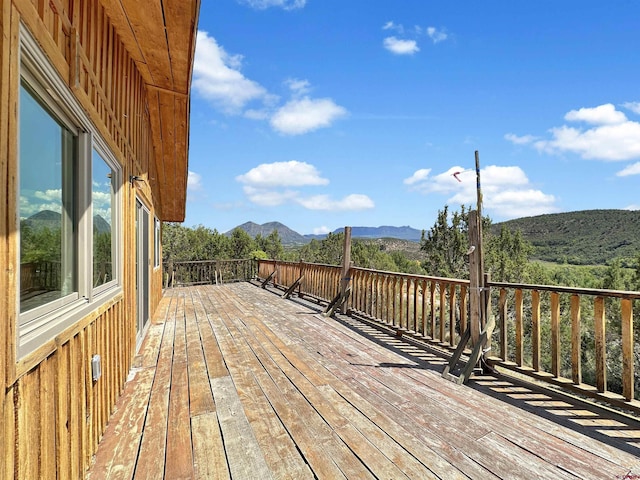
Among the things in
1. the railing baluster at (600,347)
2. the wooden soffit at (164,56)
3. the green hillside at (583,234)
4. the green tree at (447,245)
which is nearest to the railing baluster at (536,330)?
the railing baluster at (600,347)

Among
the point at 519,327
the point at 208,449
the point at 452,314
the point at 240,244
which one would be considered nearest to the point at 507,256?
the point at 452,314

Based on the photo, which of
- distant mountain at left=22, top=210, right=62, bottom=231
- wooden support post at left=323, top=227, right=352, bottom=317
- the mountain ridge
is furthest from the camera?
the mountain ridge

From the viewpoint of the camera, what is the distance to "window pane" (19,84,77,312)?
1.27 meters

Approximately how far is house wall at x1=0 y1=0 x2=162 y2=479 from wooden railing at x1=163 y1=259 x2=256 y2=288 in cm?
993

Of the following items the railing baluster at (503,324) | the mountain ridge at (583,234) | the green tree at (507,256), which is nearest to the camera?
the railing baluster at (503,324)

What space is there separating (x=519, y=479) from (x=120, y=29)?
4.14 metres

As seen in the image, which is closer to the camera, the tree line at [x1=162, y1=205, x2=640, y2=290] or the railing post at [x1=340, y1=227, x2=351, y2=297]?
the railing post at [x1=340, y1=227, x2=351, y2=297]

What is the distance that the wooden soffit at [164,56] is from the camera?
2.42m

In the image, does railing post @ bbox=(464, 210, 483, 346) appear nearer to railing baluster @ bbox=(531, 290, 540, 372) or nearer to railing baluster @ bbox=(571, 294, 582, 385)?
railing baluster @ bbox=(531, 290, 540, 372)

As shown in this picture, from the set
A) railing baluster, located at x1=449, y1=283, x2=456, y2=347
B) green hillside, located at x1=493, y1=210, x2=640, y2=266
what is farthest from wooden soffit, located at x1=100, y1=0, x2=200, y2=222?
green hillside, located at x1=493, y1=210, x2=640, y2=266

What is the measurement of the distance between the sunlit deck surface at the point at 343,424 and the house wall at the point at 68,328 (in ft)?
1.17

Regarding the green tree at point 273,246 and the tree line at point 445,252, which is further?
the green tree at point 273,246

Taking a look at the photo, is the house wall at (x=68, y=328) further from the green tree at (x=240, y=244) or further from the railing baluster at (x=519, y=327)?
the green tree at (x=240, y=244)

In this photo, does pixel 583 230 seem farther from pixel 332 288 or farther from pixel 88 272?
pixel 88 272
